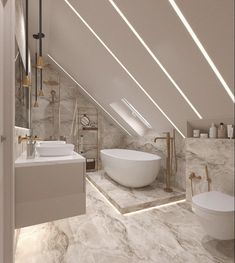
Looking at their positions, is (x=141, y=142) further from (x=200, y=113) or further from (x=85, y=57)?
(x=200, y=113)

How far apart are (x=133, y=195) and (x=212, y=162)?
86.0 inches

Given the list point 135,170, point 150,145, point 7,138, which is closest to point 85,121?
point 150,145

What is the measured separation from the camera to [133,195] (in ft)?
8.49

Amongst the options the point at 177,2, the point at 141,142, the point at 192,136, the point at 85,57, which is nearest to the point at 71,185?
the point at 192,136

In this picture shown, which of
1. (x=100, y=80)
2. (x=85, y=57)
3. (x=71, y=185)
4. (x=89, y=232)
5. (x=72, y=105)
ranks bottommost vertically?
(x=89, y=232)

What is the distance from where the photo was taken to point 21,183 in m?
1.28

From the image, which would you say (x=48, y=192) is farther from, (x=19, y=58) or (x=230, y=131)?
(x=19, y=58)

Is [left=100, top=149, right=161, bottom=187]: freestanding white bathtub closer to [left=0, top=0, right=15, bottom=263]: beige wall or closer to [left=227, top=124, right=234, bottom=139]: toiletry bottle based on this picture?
[left=0, top=0, right=15, bottom=263]: beige wall

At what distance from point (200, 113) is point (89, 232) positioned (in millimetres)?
1724

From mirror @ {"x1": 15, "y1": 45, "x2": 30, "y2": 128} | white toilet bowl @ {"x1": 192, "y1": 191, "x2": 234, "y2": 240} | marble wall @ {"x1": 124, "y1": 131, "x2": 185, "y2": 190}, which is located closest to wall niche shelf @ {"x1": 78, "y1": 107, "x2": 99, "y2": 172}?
marble wall @ {"x1": 124, "y1": 131, "x2": 185, "y2": 190}

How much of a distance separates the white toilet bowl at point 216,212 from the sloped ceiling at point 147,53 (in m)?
0.26

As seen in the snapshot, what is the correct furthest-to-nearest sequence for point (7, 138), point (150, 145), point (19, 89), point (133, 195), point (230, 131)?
1. point (150, 145)
2. point (133, 195)
3. point (19, 89)
4. point (7, 138)
5. point (230, 131)

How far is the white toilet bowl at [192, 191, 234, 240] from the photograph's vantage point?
0.48 m

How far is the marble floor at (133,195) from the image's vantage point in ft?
7.31
